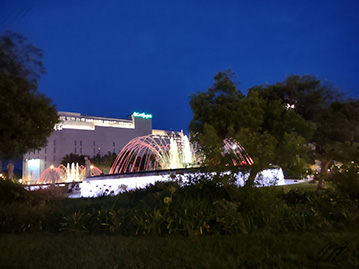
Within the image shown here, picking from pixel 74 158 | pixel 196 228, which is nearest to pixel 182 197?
pixel 196 228

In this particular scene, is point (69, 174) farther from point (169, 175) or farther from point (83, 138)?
point (169, 175)

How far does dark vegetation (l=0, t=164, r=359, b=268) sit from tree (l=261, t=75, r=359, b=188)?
11.1m

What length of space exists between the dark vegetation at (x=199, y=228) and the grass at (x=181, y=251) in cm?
1

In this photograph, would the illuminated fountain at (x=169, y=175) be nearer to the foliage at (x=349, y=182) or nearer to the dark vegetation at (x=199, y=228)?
the dark vegetation at (x=199, y=228)

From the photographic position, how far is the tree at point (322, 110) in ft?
65.0

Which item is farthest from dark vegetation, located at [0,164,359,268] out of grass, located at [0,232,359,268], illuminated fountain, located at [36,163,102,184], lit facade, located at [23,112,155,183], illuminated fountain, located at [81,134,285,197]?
lit facade, located at [23,112,155,183]

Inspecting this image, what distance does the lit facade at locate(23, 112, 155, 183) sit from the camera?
89.4 m

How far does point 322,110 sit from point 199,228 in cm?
1835

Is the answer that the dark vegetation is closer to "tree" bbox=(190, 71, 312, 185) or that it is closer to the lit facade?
"tree" bbox=(190, 71, 312, 185)

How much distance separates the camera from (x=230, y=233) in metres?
6.32

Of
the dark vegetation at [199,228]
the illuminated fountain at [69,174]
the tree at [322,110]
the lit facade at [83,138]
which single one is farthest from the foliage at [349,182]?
the lit facade at [83,138]

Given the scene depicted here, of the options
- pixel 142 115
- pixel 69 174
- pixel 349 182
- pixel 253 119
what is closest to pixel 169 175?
pixel 349 182

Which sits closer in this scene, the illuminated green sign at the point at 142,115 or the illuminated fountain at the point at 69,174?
the illuminated fountain at the point at 69,174

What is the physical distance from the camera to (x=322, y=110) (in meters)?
21.9
